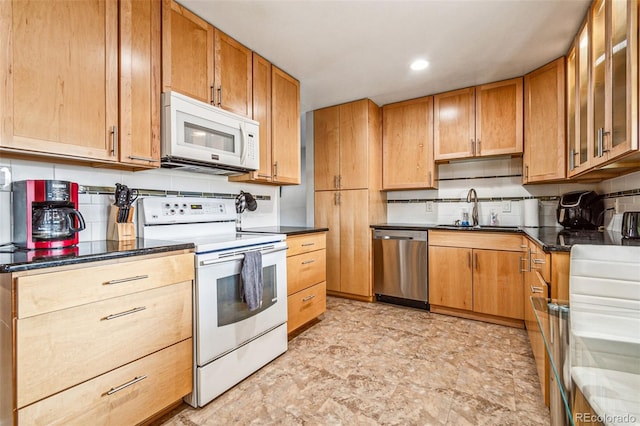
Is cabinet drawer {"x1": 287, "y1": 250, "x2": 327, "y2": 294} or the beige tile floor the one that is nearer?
the beige tile floor

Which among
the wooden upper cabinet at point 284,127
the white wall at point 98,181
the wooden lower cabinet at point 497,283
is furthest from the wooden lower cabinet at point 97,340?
the wooden lower cabinet at point 497,283

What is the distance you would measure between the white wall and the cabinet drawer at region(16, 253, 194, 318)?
2.11 ft

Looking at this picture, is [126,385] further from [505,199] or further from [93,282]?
[505,199]

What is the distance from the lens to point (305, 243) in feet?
8.61

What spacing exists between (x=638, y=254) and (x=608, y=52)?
1.10 metres

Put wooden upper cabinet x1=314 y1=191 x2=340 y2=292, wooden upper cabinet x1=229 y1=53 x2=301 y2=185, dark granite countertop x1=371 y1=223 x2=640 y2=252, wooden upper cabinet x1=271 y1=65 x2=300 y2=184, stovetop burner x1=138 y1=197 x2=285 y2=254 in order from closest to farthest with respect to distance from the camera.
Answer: dark granite countertop x1=371 y1=223 x2=640 y2=252
stovetop burner x1=138 y1=197 x2=285 y2=254
wooden upper cabinet x1=229 y1=53 x2=301 y2=185
wooden upper cabinet x1=271 y1=65 x2=300 y2=184
wooden upper cabinet x1=314 y1=191 x2=340 y2=292

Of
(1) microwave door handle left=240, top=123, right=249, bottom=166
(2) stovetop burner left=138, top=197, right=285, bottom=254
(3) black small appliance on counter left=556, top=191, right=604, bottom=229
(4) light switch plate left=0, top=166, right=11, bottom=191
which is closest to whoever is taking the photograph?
(4) light switch plate left=0, top=166, right=11, bottom=191

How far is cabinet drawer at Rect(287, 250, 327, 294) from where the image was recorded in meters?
2.47

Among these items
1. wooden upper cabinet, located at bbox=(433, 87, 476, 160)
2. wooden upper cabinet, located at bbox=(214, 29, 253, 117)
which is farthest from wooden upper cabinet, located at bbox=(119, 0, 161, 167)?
wooden upper cabinet, located at bbox=(433, 87, 476, 160)

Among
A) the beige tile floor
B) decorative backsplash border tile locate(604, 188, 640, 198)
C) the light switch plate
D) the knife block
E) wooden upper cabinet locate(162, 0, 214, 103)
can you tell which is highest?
wooden upper cabinet locate(162, 0, 214, 103)

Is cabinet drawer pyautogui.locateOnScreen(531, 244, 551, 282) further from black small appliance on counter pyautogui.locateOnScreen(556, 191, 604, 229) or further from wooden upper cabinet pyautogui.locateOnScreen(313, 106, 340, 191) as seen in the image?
wooden upper cabinet pyautogui.locateOnScreen(313, 106, 340, 191)

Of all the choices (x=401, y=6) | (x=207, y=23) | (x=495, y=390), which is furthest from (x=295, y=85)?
(x=495, y=390)

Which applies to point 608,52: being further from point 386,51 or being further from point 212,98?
point 212,98

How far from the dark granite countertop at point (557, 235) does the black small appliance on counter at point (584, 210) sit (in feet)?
0.39
